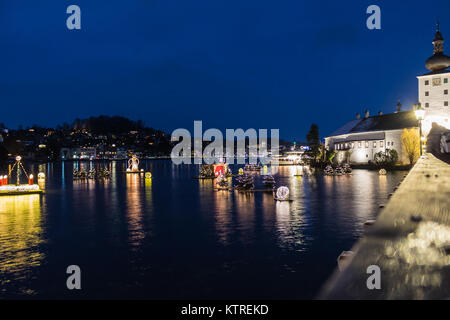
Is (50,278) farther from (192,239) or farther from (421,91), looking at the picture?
(421,91)

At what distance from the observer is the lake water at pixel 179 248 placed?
11398 mm

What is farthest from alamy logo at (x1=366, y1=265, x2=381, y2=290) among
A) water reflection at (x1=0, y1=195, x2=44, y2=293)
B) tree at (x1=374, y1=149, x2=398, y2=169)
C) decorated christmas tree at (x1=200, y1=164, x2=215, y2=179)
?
tree at (x1=374, y1=149, x2=398, y2=169)

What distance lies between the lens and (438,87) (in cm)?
7669

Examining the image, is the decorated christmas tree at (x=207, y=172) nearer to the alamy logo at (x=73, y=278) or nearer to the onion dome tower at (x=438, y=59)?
the onion dome tower at (x=438, y=59)

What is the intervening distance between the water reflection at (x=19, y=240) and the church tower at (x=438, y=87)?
238ft

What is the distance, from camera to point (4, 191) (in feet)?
121

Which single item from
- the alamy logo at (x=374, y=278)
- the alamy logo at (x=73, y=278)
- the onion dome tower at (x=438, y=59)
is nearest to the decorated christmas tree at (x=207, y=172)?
the onion dome tower at (x=438, y=59)

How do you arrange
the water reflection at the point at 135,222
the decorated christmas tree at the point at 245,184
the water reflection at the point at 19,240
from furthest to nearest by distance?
the decorated christmas tree at the point at 245,184 → the water reflection at the point at 135,222 → the water reflection at the point at 19,240

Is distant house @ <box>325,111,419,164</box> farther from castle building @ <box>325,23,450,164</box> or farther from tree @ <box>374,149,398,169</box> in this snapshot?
tree @ <box>374,149,398,169</box>

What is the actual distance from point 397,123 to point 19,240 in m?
87.5

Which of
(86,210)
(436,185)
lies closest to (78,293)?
(436,185)

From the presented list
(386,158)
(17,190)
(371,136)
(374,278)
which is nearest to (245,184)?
(17,190)

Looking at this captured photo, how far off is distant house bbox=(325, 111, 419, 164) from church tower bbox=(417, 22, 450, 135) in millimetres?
5799

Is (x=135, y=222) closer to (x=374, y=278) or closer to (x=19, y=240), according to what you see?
(x=19, y=240)
